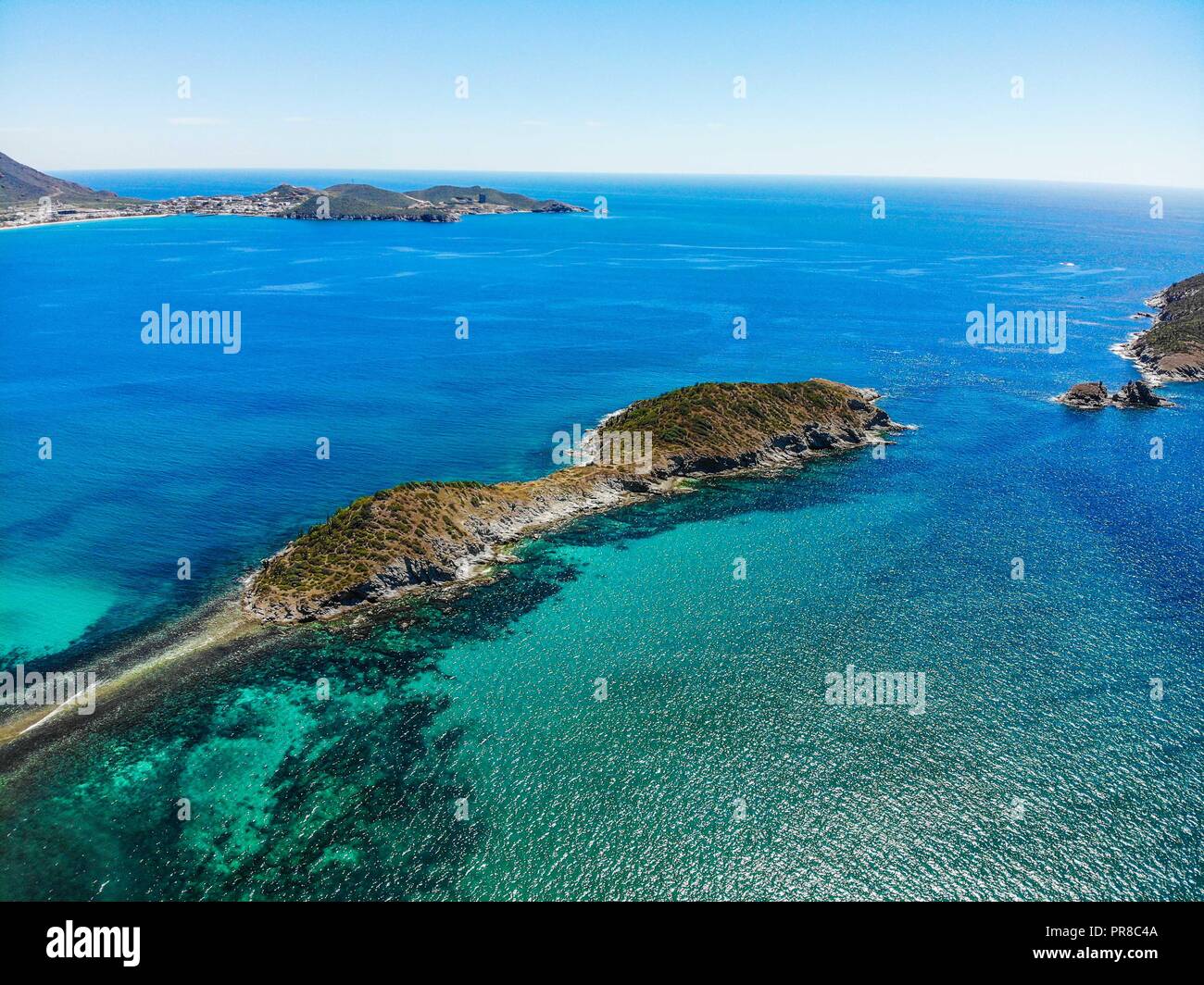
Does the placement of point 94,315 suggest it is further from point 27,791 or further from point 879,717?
point 879,717

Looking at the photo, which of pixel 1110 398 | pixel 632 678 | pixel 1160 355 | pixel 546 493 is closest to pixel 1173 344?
pixel 1160 355

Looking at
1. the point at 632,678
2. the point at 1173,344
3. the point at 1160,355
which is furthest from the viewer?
the point at 1173,344

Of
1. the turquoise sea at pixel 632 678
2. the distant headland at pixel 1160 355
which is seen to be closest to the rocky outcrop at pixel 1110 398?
the distant headland at pixel 1160 355

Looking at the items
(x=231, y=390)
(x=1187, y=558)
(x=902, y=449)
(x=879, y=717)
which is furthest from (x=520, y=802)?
(x=231, y=390)

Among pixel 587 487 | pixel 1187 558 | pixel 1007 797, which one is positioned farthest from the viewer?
pixel 587 487

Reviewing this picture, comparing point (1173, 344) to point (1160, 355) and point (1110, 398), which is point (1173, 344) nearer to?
point (1160, 355)

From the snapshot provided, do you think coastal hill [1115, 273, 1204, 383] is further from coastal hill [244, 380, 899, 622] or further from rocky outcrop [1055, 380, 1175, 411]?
coastal hill [244, 380, 899, 622]

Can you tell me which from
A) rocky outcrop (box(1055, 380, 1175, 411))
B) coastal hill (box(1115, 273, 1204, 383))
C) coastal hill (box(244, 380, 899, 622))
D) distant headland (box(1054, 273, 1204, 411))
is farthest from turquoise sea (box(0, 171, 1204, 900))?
coastal hill (box(1115, 273, 1204, 383))
